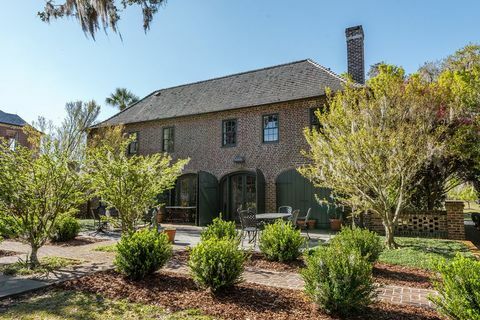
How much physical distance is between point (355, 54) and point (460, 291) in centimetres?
1398

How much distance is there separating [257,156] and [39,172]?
33.0 ft

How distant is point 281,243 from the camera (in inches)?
267

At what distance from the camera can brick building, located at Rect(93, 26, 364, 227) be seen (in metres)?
14.3

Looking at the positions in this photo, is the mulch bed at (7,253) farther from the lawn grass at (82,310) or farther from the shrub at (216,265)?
the shrub at (216,265)

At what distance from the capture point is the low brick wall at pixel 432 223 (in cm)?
1073

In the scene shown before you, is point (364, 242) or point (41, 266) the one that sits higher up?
point (364, 242)

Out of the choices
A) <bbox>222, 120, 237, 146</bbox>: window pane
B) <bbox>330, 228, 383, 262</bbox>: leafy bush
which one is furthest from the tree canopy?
<bbox>222, 120, 237, 146</bbox>: window pane

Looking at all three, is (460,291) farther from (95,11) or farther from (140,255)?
(95,11)

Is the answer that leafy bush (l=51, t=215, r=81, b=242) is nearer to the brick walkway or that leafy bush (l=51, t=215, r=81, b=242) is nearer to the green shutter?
the brick walkway

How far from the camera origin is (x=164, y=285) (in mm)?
5133

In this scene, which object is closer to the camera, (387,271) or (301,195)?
(387,271)

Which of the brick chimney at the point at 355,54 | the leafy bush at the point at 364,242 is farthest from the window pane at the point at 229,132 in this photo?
the leafy bush at the point at 364,242

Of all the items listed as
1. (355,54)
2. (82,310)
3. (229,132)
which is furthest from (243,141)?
(82,310)

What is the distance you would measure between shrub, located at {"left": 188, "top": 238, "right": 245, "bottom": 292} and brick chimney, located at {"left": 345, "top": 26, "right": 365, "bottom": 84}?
42.0 ft
